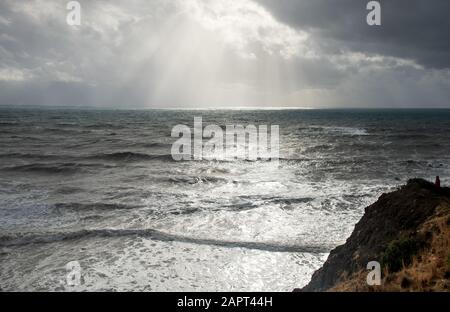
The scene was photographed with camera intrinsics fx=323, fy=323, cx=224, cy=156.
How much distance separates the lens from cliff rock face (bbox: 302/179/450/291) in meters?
5.54

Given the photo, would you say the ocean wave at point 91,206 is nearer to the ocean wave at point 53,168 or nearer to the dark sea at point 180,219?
the dark sea at point 180,219

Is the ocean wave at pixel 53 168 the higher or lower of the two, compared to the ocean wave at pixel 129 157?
lower

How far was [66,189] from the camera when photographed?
20.4 meters

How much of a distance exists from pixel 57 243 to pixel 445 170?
91.4 feet

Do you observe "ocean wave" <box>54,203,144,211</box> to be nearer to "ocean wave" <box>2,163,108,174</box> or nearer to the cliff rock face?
"ocean wave" <box>2,163,108,174</box>

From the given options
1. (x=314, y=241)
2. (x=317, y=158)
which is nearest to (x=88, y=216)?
(x=314, y=241)

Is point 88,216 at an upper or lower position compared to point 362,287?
lower

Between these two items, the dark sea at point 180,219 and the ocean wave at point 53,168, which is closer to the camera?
the dark sea at point 180,219

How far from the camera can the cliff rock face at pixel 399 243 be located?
218 inches

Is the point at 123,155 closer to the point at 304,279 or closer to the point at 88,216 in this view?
the point at 88,216

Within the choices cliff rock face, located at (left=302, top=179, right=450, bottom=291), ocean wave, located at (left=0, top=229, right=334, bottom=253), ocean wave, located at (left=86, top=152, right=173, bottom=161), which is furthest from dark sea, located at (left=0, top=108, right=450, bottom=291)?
ocean wave, located at (left=86, top=152, right=173, bottom=161)

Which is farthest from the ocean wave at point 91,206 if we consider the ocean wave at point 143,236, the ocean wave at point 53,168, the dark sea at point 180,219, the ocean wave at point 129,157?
the ocean wave at point 129,157

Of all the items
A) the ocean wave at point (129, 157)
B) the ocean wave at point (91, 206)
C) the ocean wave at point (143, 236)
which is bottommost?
the ocean wave at point (143, 236)

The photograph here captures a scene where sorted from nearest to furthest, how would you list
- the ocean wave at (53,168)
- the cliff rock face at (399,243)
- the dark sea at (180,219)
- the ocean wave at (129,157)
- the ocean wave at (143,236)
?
1. the cliff rock face at (399,243)
2. the dark sea at (180,219)
3. the ocean wave at (143,236)
4. the ocean wave at (53,168)
5. the ocean wave at (129,157)
